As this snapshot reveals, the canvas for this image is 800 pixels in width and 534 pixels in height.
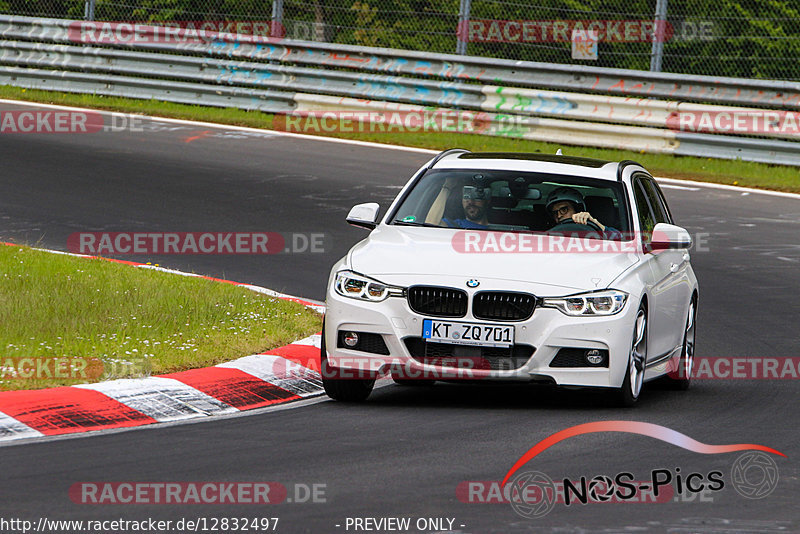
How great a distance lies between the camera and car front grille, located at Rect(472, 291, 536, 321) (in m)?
8.13

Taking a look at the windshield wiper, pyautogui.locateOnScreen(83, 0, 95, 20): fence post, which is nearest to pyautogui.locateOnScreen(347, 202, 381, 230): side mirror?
the windshield wiper

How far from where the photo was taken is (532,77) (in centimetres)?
2034

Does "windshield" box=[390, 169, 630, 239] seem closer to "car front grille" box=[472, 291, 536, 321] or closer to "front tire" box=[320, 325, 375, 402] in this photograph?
"car front grille" box=[472, 291, 536, 321]

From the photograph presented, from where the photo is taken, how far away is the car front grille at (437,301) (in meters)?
8.16

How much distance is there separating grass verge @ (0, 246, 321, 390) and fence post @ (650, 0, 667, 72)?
9.33 meters

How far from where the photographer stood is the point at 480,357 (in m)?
8.11

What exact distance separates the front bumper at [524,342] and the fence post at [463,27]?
42.8ft

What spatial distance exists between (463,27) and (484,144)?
201 cm

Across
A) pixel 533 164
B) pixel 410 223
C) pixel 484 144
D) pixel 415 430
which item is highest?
pixel 533 164

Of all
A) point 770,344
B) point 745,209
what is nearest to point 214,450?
point 770,344

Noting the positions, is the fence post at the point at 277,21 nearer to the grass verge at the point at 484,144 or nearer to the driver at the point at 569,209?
the grass verge at the point at 484,144

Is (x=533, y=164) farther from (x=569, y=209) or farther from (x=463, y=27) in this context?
(x=463, y=27)

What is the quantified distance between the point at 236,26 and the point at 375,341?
16.8 meters

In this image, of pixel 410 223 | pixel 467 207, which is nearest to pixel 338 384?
pixel 410 223
